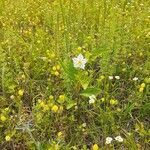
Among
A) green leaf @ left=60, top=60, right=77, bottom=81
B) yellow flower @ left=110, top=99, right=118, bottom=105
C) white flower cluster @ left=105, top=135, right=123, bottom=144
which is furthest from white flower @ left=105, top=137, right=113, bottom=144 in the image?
green leaf @ left=60, top=60, right=77, bottom=81

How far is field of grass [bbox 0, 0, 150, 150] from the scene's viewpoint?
259 cm

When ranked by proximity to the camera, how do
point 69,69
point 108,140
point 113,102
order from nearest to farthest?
point 108,140 → point 113,102 → point 69,69

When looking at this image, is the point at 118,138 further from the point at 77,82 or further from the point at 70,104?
the point at 77,82

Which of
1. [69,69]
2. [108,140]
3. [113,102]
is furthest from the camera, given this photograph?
[69,69]

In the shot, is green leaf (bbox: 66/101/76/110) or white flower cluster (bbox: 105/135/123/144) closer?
white flower cluster (bbox: 105/135/123/144)

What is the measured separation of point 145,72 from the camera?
295cm

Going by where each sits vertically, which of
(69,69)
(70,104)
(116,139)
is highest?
(69,69)

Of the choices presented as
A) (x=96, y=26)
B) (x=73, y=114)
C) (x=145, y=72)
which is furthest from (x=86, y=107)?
(x=96, y=26)

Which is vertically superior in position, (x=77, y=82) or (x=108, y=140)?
(x=77, y=82)

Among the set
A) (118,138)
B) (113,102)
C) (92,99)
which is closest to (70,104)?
(92,99)

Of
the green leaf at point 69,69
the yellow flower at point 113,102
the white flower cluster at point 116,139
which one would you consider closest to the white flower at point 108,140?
the white flower cluster at point 116,139

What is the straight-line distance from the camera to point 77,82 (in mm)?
2795

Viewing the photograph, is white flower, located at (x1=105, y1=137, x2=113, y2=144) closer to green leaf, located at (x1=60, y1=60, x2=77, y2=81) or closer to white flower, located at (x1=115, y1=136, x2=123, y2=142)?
white flower, located at (x1=115, y1=136, x2=123, y2=142)

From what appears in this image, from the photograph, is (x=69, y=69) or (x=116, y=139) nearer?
(x=116, y=139)
